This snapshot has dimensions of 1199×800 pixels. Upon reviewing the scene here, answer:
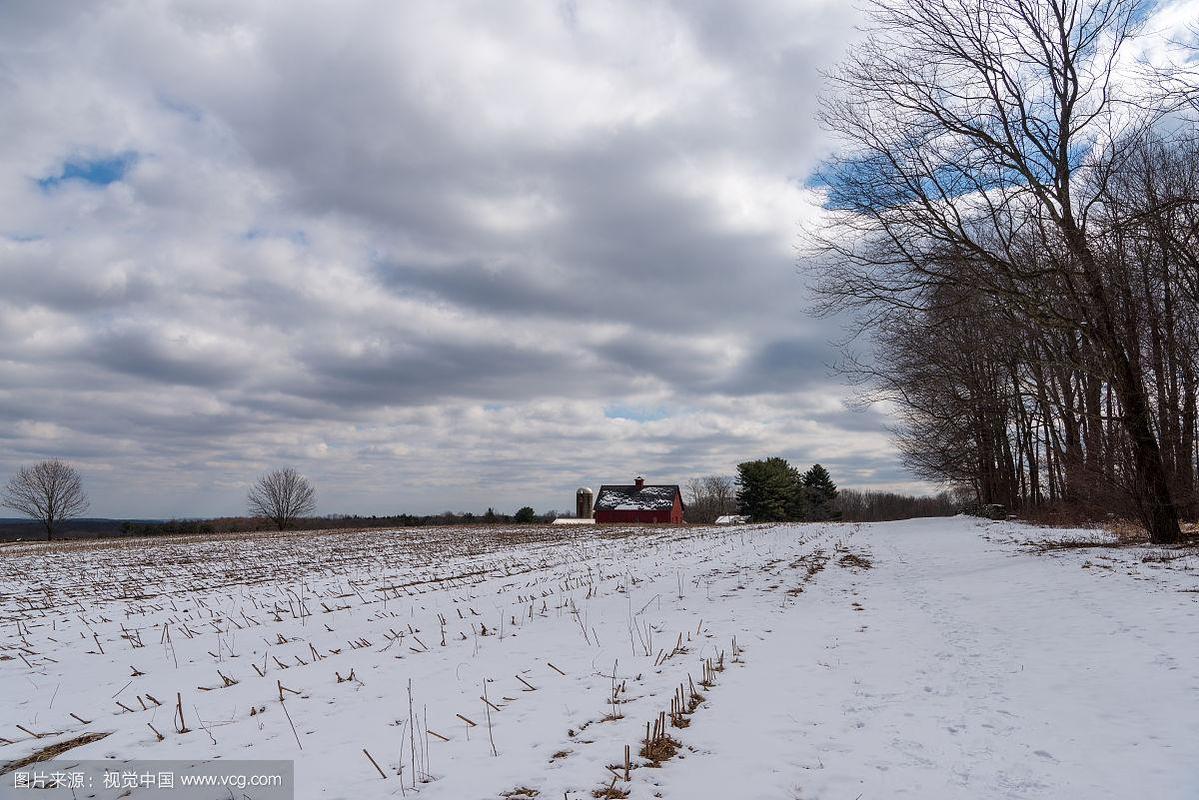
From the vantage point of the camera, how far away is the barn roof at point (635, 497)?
7425 centimetres

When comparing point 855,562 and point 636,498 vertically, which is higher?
point 855,562

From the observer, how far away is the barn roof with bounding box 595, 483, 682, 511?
74.2 m

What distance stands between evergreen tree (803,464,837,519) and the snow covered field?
8092 centimetres

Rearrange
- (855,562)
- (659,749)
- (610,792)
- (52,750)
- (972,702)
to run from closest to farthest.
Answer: (610,792) < (659,749) < (52,750) < (972,702) < (855,562)

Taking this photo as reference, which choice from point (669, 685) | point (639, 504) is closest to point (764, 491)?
point (639, 504)

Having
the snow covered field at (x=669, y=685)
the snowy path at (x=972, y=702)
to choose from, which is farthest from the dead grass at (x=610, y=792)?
the snowy path at (x=972, y=702)

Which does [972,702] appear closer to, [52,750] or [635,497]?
[52,750]

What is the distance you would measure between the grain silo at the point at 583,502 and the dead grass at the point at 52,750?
7818cm

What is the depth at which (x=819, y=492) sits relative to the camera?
92562 mm

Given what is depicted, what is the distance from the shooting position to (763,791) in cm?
381

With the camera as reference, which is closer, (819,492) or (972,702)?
(972,702)

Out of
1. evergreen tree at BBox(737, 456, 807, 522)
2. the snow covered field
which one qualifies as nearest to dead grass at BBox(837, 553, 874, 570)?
the snow covered field

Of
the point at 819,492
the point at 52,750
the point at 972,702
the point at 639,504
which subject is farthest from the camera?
the point at 819,492

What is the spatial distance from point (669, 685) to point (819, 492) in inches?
3650
